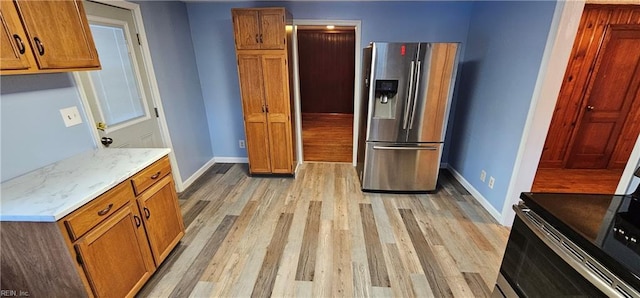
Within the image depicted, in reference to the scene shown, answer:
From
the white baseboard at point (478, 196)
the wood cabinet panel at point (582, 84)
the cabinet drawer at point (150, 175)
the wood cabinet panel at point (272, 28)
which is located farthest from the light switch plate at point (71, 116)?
the wood cabinet panel at point (582, 84)

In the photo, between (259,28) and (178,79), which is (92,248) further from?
(259,28)

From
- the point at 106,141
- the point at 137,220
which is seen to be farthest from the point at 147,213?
the point at 106,141

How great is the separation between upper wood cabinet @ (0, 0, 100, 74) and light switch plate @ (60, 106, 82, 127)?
14.5 inches

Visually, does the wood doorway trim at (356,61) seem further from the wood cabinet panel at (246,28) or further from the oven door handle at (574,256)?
the oven door handle at (574,256)

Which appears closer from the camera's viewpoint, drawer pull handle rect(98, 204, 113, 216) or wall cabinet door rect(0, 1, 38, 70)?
wall cabinet door rect(0, 1, 38, 70)

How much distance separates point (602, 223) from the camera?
976 mm

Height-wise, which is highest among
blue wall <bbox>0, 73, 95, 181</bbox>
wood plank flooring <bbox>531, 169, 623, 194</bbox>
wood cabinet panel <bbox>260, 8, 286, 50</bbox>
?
wood cabinet panel <bbox>260, 8, 286, 50</bbox>

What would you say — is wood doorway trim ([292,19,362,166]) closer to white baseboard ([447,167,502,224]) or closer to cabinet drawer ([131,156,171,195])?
white baseboard ([447,167,502,224])

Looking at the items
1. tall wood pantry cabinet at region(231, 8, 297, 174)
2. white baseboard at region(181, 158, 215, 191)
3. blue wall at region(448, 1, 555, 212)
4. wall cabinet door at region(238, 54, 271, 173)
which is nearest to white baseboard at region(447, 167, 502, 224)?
blue wall at region(448, 1, 555, 212)

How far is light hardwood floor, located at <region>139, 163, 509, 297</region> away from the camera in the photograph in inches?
69.1

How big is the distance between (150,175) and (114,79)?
115 cm

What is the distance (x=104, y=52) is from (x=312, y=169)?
2548 millimetres

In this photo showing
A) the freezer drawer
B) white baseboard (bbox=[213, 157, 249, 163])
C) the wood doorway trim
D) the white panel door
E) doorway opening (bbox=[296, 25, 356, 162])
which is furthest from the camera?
doorway opening (bbox=[296, 25, 356, 162])

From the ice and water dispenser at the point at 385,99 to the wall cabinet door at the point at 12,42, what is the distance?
7.90ft
